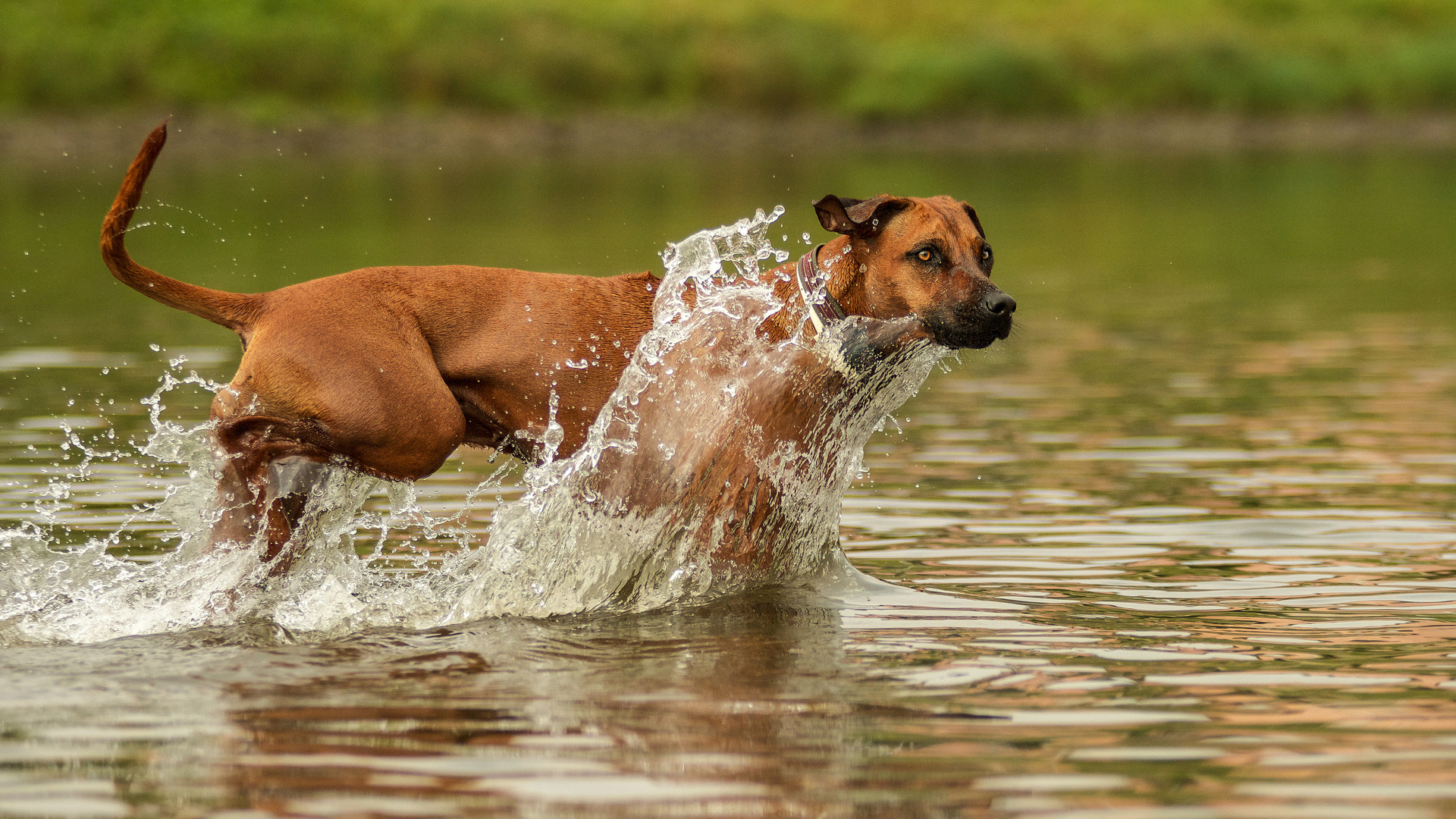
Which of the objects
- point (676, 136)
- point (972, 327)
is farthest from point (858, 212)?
point (676, 136)

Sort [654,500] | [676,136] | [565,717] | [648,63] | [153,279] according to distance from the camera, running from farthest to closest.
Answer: [648,63]
[676,136]
[654,500]
[153,279]
[565,717]

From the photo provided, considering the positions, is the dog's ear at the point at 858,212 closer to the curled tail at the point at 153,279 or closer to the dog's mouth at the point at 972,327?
the dog's mouth at the point at 972,327

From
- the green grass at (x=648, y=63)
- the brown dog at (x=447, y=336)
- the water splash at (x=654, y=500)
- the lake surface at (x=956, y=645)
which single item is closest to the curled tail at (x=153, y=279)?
the brown dog at (x=447, y=336)

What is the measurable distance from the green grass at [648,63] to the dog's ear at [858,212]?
176 feet

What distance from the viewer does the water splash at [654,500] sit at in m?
7.36

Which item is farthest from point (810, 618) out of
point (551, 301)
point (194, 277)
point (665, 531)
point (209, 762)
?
point (194, 277)

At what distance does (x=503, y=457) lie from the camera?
36.0ft

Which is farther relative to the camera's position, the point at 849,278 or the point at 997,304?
the point at 849,278

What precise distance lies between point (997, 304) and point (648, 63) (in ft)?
209

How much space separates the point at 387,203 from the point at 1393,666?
30619 mm

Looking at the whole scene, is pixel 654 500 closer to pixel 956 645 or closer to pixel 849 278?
pixel 849 278

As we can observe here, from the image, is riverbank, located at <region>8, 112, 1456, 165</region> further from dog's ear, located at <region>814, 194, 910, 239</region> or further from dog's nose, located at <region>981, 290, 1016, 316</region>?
dog's nose, located at <region>981, 290, 1016, 316</region>

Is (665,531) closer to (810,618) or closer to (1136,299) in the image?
(810,618)

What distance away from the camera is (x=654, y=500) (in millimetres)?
7750
